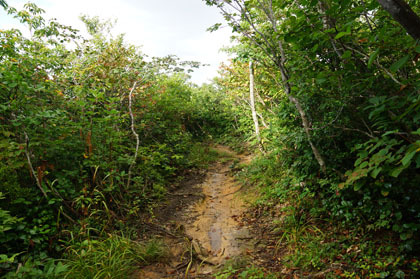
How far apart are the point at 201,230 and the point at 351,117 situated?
10.7ft

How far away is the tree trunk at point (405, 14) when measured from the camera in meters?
1.36

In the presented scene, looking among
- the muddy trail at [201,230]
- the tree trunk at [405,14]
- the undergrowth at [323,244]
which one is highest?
the tree trunk at [405,14]

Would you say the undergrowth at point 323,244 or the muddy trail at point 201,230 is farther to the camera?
the muddy trail at point 201,230

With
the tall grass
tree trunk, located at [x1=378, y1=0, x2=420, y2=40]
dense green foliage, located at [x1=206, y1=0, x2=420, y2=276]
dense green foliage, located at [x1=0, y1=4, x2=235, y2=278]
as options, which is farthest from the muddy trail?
tree trunk, located at [x1=378, y1=0, x2=420, y2=40]

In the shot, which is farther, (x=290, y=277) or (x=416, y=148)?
(x=290, y=277)

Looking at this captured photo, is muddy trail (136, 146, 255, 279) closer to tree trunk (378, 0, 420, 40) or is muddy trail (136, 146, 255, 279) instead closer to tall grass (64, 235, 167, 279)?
tall grass (64, 235, 167, 279)

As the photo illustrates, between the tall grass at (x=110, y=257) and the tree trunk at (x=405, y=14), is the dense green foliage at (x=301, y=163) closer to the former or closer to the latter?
the tall grass at (x=110, y=257)

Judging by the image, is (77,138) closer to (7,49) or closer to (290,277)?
(7,49)

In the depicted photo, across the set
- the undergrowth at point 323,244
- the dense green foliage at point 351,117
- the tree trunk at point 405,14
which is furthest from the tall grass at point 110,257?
the tree trunk at point 405,14

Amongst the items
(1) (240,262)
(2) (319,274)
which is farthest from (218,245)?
(2) (319,274)

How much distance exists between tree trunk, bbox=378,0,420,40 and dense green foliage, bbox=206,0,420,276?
14 centimetres

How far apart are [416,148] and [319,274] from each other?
1.96 m

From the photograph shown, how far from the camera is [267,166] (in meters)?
6.31

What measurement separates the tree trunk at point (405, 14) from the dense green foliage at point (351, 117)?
14 cm
